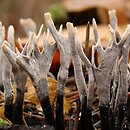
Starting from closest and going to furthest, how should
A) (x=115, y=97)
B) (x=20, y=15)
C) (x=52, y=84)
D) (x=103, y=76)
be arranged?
(x=103, y=76) < (x=115, y=97) < (x=52, y=84) < (x=20, y=15)

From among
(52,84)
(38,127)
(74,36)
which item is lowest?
(38,127)

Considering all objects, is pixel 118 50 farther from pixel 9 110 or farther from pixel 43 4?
pixel 43 4

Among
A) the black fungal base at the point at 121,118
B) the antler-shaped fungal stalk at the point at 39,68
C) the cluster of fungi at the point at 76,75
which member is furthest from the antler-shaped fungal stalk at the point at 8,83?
the black fungal base at the point at 121,118

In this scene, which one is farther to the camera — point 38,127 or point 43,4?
point 43,4

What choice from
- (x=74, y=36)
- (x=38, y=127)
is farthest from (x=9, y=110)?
(x=74, y=36)

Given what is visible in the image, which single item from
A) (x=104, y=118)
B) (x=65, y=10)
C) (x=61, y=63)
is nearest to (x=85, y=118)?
(x=104, y=118)

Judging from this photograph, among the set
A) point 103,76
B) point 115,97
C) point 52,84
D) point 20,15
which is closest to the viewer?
point 103,76

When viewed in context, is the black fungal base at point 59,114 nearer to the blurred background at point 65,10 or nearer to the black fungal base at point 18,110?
the black fungal base at point 18,110
